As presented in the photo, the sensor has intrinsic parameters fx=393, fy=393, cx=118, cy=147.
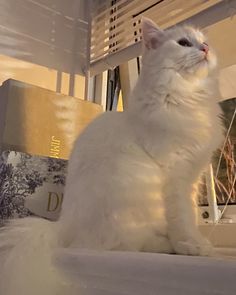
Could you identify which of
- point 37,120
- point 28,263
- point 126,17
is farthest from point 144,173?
point 126,17

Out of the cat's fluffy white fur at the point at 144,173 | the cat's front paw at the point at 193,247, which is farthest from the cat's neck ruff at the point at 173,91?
the cat's front paw at the point at 193,247

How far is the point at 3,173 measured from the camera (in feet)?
3.89

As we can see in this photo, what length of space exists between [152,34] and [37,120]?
0.50m

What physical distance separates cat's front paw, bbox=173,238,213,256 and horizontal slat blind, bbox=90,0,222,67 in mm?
829

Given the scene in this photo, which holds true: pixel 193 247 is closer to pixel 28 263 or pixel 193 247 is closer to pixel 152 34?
pixel 28 263

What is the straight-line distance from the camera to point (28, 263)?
0.72m

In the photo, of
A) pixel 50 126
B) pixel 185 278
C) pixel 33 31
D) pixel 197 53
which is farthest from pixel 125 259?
pixel 33 31

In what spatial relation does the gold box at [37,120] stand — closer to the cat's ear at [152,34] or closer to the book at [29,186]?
the book at [29,186]

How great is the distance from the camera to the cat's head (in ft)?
3.19

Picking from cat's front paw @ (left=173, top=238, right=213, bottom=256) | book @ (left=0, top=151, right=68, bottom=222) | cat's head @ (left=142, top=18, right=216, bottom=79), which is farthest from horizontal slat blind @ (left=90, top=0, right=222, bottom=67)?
cat's front paw @ (left=173, top=238, right=213, bottom=256)

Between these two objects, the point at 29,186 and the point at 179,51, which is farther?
the point at 29,186

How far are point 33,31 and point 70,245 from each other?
3.56 ft

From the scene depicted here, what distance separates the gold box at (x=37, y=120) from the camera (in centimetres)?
127

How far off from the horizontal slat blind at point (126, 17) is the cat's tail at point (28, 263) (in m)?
0.93
